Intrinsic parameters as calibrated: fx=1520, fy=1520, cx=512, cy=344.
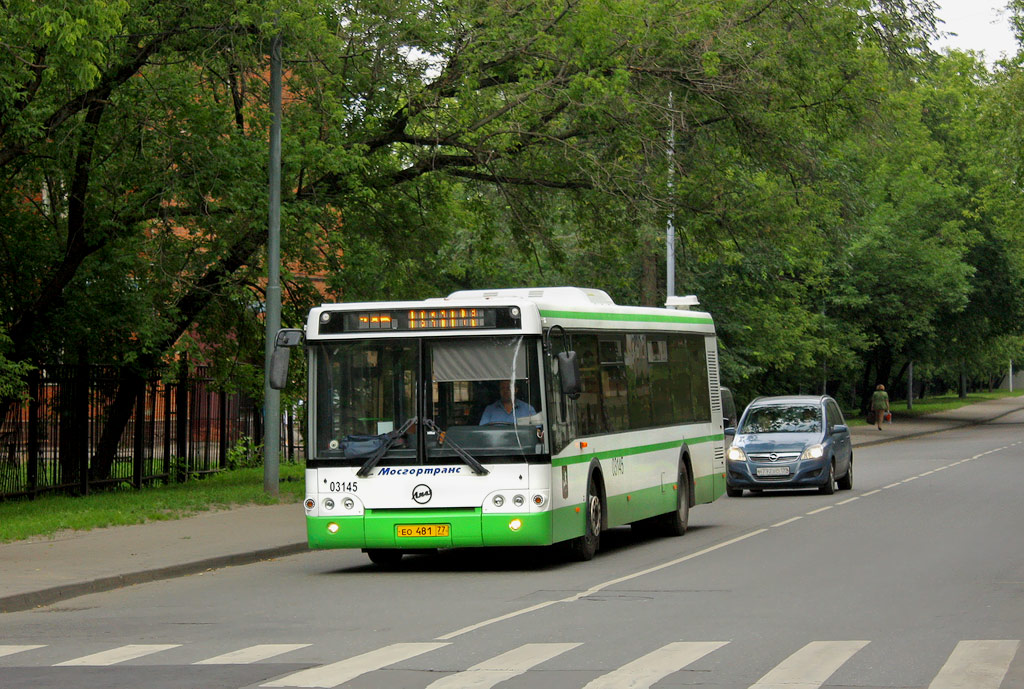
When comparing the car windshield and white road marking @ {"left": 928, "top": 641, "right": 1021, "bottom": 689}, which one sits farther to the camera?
the car windshield

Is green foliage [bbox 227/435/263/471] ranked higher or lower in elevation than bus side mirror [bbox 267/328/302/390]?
lower

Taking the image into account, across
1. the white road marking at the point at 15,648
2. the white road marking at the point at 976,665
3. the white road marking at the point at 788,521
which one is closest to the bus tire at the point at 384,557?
the white road marking at the point at 15,648

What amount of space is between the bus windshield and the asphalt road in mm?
1245

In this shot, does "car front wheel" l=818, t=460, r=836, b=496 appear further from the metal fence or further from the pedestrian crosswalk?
the pedestrian crosswalk

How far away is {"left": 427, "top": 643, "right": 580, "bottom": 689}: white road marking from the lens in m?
8.13

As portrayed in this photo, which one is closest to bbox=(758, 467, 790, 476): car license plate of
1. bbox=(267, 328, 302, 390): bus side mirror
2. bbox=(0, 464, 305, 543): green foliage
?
bbox=(0, 464, 305, 543): green foliage

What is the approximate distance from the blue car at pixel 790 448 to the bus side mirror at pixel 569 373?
12.4 m

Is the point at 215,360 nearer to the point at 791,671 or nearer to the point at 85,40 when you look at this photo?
the point at 85,40

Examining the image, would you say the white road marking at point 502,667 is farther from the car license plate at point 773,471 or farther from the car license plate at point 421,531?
the car license plate at point 773,471

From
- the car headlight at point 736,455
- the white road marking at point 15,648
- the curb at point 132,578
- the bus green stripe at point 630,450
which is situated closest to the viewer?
the white road marking at point 15,648

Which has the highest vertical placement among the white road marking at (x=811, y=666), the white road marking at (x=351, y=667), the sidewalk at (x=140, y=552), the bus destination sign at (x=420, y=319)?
the bus destination sign at (x=420, y=319)

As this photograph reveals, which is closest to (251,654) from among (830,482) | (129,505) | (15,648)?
(15,648)

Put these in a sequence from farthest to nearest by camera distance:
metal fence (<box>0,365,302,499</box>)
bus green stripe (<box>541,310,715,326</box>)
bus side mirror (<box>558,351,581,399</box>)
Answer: metal fence (<box>0,365,302,499</box>), bus green stripe (<box>541,310,715,326</box>), bus side mirror (<box>558,351,581,399</box>)

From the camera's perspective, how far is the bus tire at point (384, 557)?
51.8ft
